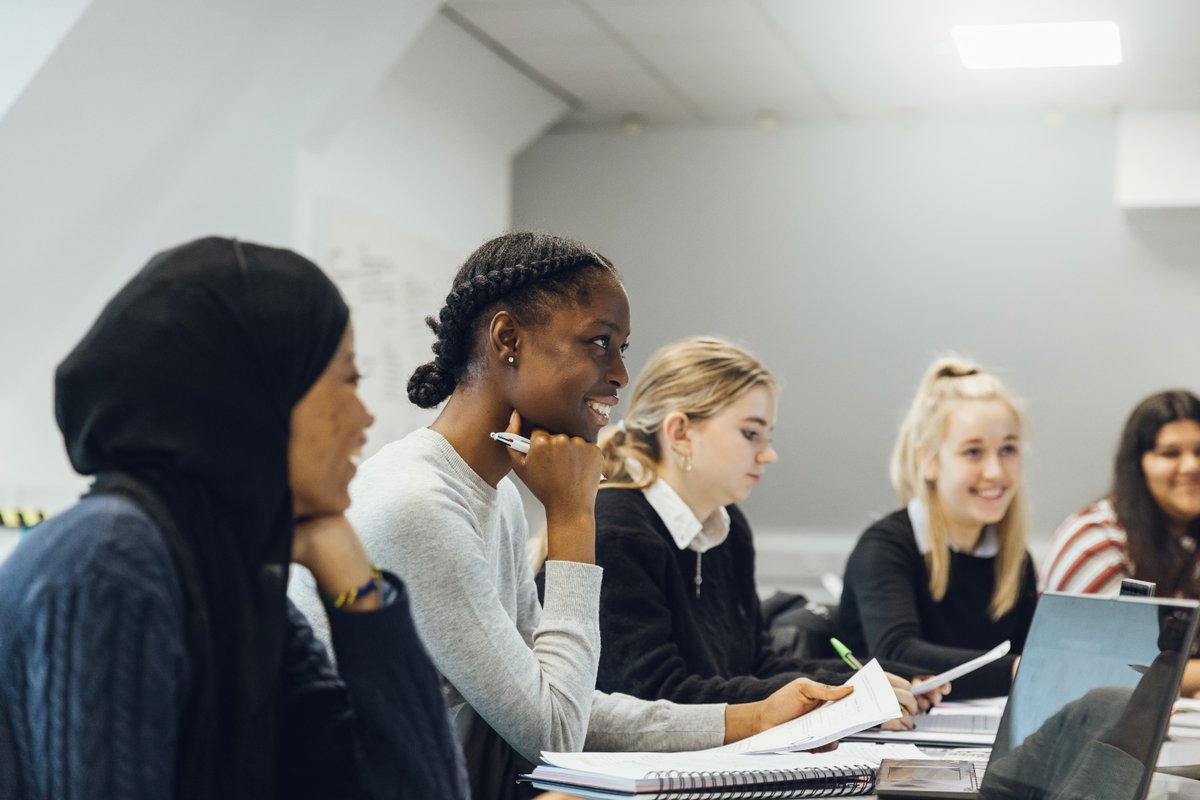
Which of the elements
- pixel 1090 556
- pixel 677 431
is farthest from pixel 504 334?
pixel 1090 556

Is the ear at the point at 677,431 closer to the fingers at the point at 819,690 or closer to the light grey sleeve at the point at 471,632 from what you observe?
the fingers at the point at 819,690

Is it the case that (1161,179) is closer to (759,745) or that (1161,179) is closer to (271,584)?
(759,745)

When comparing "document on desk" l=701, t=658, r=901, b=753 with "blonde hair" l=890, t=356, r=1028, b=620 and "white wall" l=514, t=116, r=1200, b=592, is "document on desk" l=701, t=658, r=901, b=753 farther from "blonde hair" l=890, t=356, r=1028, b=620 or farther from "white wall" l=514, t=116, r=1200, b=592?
"white wall" l=514, t=116, r=1200, b=592

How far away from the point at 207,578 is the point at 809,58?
4243mm

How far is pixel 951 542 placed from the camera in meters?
3.14

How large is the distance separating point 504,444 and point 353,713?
61cm

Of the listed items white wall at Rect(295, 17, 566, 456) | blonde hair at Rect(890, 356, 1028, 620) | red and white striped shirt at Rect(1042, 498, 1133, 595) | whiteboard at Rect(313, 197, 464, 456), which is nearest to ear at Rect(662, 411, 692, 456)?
blonde hair at Rect(890, 356, 1028, 620)

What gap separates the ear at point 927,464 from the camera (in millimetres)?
3215

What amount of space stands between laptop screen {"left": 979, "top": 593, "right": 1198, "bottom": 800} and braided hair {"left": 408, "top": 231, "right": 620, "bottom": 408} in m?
0.69

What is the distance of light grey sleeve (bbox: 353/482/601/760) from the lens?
1515mm

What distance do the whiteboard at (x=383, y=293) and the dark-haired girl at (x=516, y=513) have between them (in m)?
2.60

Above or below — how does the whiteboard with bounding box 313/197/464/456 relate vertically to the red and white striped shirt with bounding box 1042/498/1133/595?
above

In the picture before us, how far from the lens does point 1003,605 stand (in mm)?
3047

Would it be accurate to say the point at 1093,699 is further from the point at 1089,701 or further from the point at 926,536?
the point at 926,536
